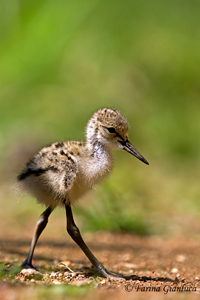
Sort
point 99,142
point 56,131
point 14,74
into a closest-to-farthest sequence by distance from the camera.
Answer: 1. point 99,142
2. point 56,131
3. point 14,74

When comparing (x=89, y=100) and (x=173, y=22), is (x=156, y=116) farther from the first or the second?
(x=173, y=22)

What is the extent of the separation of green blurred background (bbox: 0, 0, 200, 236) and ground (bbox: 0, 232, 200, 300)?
1.57 meters

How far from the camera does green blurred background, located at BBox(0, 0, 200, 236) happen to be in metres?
7.21

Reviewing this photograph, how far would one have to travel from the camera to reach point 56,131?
7.66 m

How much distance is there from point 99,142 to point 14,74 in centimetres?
511

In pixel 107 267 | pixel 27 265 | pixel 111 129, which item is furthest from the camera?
pixel 107 267

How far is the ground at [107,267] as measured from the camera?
8.71 ft

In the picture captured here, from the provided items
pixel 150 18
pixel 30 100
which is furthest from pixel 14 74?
pixel 150 18

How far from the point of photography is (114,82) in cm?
828

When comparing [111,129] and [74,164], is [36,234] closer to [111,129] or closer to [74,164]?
[74,164]

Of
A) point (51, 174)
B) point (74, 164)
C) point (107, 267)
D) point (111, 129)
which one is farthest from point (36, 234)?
point (111, 129)

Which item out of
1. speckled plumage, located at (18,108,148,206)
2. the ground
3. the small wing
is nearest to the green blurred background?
the ground

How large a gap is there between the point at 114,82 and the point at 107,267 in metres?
4.93

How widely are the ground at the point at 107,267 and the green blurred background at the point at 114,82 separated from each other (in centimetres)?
157
